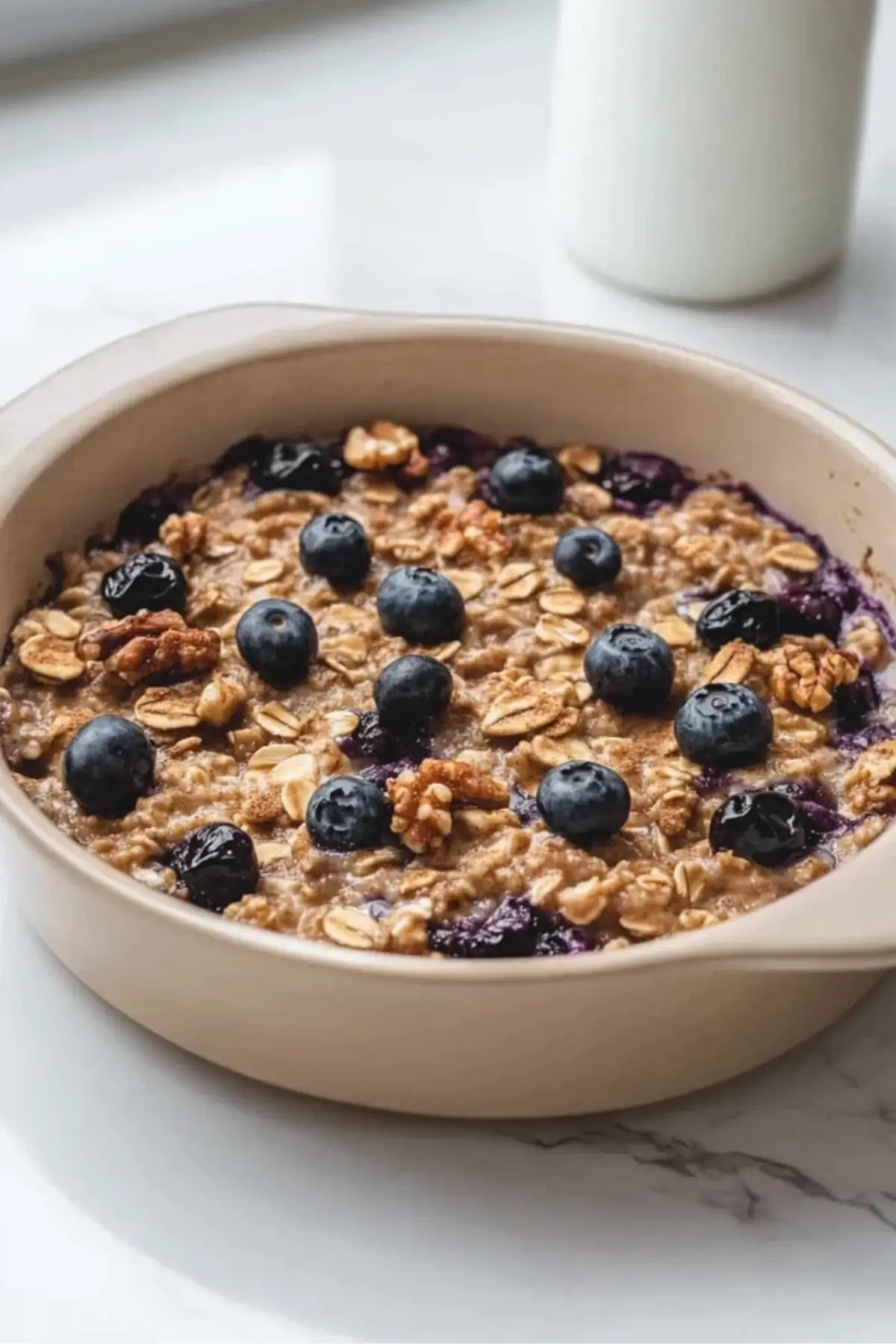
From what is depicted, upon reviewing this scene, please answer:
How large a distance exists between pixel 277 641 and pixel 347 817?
0.55ft

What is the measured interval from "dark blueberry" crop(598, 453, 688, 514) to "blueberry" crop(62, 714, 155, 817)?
44 cm

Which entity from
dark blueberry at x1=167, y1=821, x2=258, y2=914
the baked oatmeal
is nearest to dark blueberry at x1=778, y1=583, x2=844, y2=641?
the baked oatmeal

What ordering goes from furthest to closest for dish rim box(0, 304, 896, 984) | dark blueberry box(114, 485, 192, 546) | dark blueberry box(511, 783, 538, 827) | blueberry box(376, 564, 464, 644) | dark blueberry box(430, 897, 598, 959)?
dark blueberry box(114, 485, 192, 546)
blueberry box(376, 564, 464, 644)
dark blueberry box(511, 783, 538, 827)
dark blueberry box(430, 897, 598, 959)
dish rim box(0, 304, 896, 984)

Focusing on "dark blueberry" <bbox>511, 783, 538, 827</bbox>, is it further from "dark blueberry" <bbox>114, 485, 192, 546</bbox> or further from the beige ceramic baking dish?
"dark blueberry" <bbox>114, 485, 192, 546</bbox>

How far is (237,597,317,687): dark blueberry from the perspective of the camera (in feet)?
4.03

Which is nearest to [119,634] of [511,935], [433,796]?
[433,796]

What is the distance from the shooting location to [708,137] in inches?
61.6

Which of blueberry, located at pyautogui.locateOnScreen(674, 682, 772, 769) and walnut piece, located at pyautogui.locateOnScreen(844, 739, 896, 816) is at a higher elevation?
blueberry, located at pyautogui.locateOnScreen(674, 682, 772, 769)

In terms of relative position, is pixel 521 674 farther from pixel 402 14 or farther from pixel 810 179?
pixel 402 14

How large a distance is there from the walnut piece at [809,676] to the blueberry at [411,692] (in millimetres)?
222

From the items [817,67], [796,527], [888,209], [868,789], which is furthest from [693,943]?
[888,209]

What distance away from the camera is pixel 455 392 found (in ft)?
4.68

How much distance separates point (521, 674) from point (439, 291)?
0.64 m

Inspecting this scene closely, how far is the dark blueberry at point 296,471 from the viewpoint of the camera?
4.58 feet
